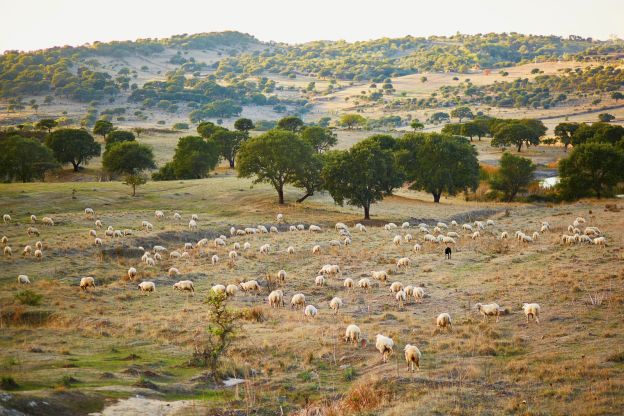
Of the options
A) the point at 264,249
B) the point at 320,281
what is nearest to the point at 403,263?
the point at 320,281

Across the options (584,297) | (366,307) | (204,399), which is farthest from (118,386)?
(584,297)

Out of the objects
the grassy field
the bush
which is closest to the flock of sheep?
the grassy field

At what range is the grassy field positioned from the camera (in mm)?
14344

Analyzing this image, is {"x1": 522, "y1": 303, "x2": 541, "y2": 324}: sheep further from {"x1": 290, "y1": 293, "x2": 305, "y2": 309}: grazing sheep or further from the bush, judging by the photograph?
the bush

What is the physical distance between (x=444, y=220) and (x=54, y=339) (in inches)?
1697

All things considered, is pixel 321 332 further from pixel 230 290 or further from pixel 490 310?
pixel 230 290

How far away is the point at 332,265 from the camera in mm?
33406

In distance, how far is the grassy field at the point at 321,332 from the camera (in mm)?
14344

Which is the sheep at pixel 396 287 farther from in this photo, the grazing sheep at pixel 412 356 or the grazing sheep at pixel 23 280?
the grazing sheep at pixel 23 280

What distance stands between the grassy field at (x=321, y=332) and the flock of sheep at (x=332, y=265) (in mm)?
465

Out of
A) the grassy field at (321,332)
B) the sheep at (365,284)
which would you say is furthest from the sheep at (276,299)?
the sheep at (365,284)

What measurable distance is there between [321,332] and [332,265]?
13.0 meters

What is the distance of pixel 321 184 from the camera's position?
61625mm

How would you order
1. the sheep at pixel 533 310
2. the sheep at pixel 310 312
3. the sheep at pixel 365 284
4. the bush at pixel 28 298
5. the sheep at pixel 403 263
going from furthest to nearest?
1. the sheep at pixel 403 263
2. the sheep at pixel 365 284
3. the bush at pixel 28 298
4. the sheep at pixel 310 312
5. the sheep at pixel 533 310
